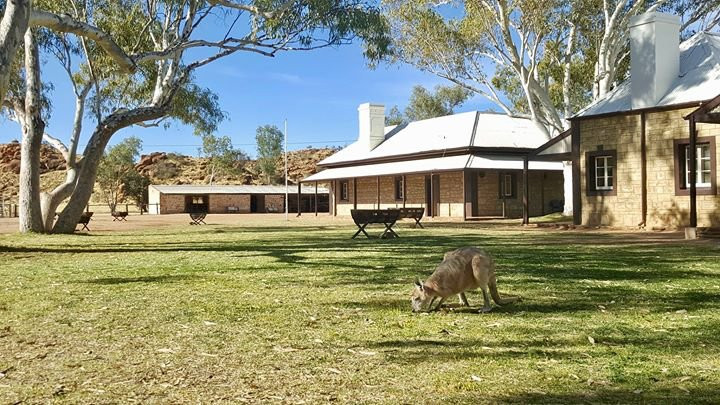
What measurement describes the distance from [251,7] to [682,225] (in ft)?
42.9

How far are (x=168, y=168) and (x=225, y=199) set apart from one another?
105 ft

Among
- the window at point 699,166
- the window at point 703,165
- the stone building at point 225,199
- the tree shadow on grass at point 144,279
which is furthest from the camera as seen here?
the stone building at point 225,199

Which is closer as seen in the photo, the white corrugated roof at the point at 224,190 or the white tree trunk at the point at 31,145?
the white tree trunk at the point at 31,145

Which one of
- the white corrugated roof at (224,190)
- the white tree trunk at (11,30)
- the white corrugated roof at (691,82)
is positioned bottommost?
the white corrugated roof at (224,190)

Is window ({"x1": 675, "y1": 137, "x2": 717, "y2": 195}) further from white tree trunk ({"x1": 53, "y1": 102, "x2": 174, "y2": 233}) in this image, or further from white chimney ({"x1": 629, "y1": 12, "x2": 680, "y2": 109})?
white tree trunk ({"x1": 53, "y1": 102, "x2": 174, "y2": 233})

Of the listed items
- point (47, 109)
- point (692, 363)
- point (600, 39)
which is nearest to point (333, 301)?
point (692, 363)

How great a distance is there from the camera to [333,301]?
22.7ft

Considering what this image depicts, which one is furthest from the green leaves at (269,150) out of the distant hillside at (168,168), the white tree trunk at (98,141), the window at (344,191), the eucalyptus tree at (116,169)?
the white tree trunk at (98,141)

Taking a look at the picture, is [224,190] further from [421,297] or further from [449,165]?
[421,297]

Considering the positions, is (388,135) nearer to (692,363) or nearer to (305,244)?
(305,244)

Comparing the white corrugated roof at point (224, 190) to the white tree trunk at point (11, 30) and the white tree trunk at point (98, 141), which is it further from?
the white tree trunk at point (11, 30)

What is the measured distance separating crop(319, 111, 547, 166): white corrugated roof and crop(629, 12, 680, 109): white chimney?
11691 millimetres

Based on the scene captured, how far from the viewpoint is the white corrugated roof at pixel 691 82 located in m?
18.0

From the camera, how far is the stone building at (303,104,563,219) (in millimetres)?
30609
